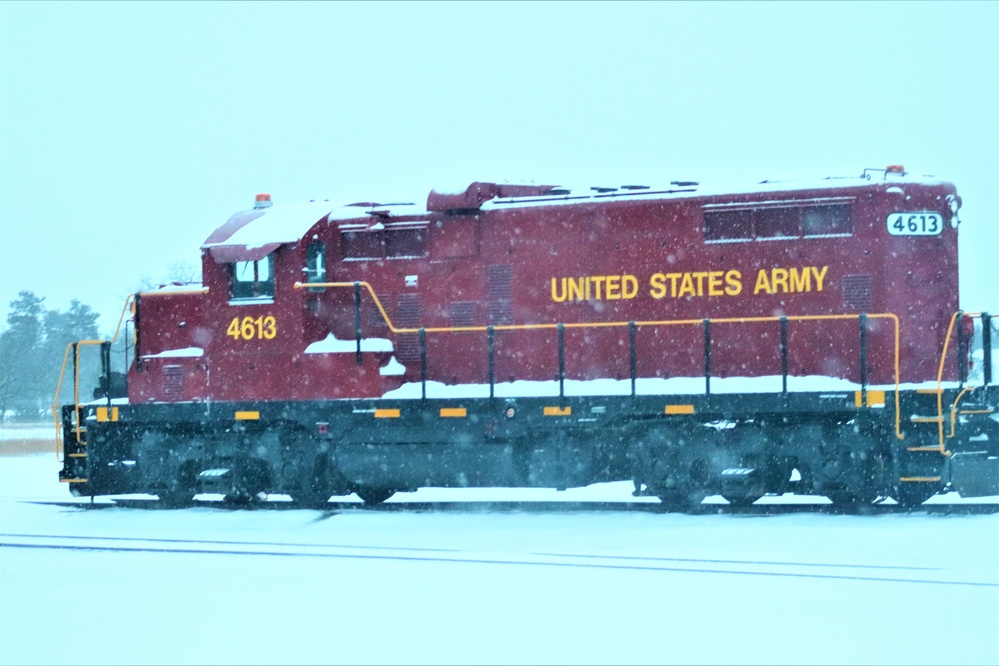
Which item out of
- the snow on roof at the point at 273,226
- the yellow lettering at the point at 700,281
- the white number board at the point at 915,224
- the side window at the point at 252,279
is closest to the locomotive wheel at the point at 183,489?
the side window at the point at 252,279

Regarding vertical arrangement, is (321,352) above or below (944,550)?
above

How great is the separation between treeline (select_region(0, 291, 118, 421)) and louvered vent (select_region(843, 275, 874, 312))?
961 inches

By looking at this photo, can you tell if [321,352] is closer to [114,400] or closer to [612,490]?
[114,400]

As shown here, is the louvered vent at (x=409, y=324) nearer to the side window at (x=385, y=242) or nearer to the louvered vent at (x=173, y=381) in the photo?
the side window at (x=385, y=242)

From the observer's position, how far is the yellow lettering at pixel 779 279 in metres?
11.5

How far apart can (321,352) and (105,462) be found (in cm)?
314

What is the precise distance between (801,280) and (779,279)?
0.22 meters

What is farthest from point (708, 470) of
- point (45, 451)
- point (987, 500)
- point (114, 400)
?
point (45, 451)

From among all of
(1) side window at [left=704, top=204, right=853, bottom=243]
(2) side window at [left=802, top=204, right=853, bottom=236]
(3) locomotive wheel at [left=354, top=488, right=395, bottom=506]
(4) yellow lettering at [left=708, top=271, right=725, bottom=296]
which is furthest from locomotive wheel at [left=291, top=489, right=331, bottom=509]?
(2) side window at [left=802, top=204, right=853, bottom=236]

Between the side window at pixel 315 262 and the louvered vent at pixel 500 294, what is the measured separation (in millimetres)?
1901

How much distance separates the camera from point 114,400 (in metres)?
13.3

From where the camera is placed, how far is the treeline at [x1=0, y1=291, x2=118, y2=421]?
32.4 meters

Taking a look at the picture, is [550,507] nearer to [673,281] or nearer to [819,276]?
[673,281]

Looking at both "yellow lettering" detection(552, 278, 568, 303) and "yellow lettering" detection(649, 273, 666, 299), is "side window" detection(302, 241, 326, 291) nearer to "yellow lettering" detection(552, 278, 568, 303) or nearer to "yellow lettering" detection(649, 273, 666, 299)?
"yellow lettering" detection(552, 278, 568, 303)
